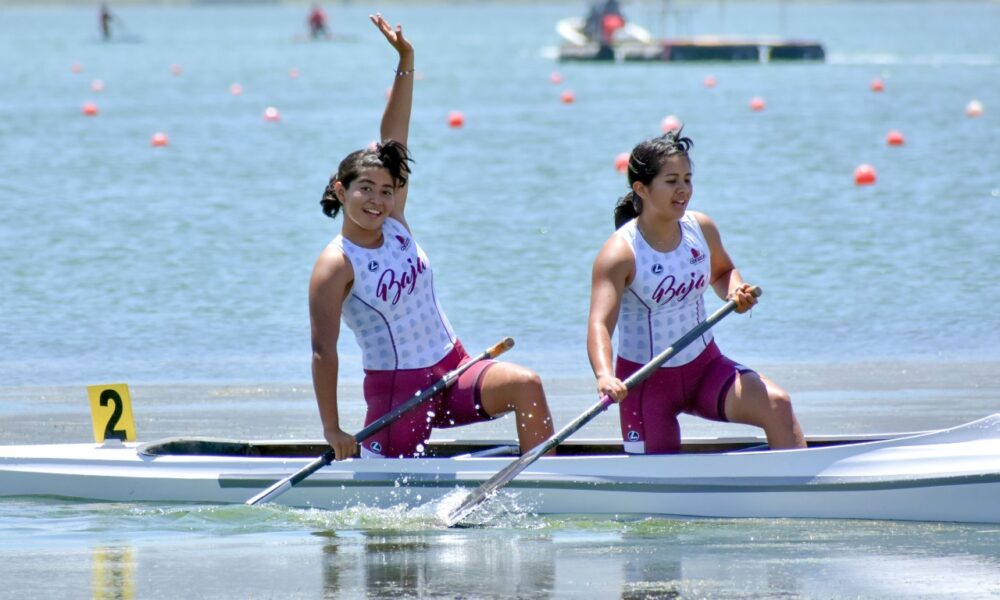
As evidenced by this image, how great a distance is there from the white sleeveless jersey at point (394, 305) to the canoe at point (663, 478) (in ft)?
1.37

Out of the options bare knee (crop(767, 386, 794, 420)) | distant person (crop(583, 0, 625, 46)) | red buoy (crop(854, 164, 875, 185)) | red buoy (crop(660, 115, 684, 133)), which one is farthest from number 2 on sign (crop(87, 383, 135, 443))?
distant person (crop(583, 0, 625, 46))

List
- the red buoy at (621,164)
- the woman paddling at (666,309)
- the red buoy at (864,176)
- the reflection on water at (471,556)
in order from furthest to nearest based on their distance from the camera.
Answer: the red buoy at (621,164)
the red buoy at (864,176)
the woman paddling at (666,309)
the reflection on water at (471,556)

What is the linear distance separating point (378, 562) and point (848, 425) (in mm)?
3379

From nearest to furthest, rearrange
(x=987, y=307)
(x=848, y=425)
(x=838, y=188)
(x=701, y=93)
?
(x=848, y=425) < (x=987, y=307) < (x=838, y=188) < (x=701, y=93)

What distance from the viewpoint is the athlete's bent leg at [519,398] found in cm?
713

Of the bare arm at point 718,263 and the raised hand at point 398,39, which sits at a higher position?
the raised hand at point 398,39

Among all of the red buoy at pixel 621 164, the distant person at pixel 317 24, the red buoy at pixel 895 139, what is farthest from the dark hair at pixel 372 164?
the distant person at pixel 317 24

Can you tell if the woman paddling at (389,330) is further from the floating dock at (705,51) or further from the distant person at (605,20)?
the distant person at (605,20)

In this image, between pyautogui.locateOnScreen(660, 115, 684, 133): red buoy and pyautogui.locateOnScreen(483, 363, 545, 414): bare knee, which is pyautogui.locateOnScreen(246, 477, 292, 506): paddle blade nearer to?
pyautogui.locateOnScreen(483, 363, 545, 414): bare knee

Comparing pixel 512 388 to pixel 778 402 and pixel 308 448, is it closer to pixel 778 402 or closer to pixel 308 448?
pixel 778 402

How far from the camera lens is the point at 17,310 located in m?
13.8

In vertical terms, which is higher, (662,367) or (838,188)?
(838,188)

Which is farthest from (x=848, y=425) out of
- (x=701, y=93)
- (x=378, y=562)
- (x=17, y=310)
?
(x=701, y=93)

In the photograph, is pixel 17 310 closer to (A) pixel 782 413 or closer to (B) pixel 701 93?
(A) pixel 782 413
